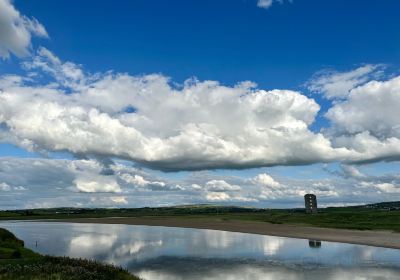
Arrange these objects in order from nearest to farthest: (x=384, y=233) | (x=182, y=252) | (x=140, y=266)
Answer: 1. (x=140, y=266)
2. (x=182, y=252)
3. (x=384, y=233)

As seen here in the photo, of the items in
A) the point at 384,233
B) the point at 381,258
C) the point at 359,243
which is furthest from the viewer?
the point at 384,233

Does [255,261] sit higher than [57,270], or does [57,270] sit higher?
[57,270]

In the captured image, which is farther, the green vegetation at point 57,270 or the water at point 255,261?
the water at point 255,261

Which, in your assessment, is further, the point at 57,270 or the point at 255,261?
the point at 255,261

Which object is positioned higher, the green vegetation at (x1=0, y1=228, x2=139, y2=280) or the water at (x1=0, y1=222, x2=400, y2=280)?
the green vegetation at (x1=0, y1=228, x2=139, y2=280)

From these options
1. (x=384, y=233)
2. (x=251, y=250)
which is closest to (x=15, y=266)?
(x=251, y=250)

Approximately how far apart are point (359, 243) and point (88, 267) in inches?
2154

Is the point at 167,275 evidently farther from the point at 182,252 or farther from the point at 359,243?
the point at 359,243

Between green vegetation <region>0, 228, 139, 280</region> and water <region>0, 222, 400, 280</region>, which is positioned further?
water <region>0, 222, 400, 280</region>

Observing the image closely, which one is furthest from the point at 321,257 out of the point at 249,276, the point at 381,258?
the point at 249,276

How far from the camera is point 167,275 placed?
44625 millimetres

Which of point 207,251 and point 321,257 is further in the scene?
point 207,251

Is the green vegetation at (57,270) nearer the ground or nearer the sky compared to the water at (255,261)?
nearer the sky

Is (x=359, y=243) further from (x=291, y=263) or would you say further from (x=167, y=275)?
(x=167, y=275)
